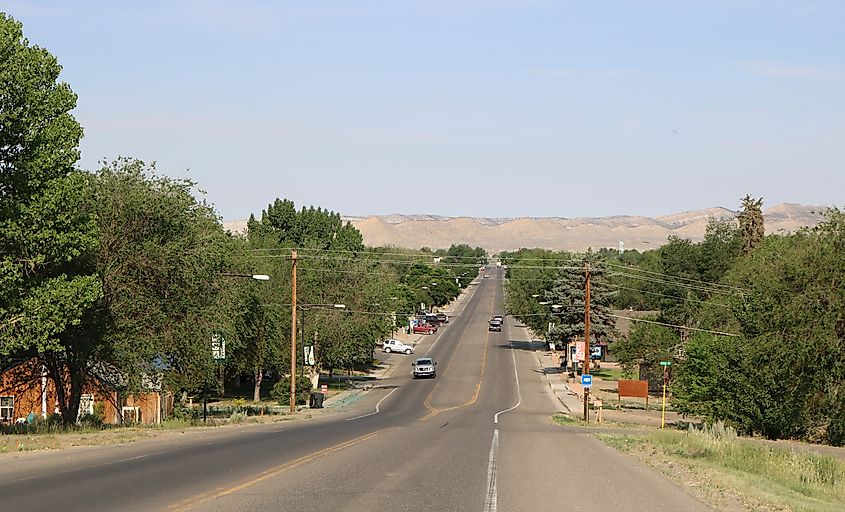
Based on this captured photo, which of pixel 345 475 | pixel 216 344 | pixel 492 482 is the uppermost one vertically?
pixel 216 344

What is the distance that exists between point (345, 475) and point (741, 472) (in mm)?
10091

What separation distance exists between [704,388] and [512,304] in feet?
204

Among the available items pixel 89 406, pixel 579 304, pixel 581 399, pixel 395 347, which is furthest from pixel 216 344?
pixel 395 347

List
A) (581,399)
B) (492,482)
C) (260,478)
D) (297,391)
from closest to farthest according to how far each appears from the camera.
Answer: (260,478), (492,482), (297,391), (581,399)

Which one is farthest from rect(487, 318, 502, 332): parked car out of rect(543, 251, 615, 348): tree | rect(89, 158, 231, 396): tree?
rect(89, 158, 231, 396): tree

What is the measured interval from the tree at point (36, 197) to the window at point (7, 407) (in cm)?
1996

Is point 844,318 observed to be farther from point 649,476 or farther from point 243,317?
point 243,317

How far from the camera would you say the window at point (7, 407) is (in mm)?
48066

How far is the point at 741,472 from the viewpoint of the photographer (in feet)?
75.9

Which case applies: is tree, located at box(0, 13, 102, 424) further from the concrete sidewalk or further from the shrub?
the shrub

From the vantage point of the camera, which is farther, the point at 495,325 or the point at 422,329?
the point at 495,325

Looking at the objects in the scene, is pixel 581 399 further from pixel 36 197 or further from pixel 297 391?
pixel 36 197

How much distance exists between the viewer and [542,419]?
52812mm

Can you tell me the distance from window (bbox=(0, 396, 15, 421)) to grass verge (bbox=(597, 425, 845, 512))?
29.8 m
